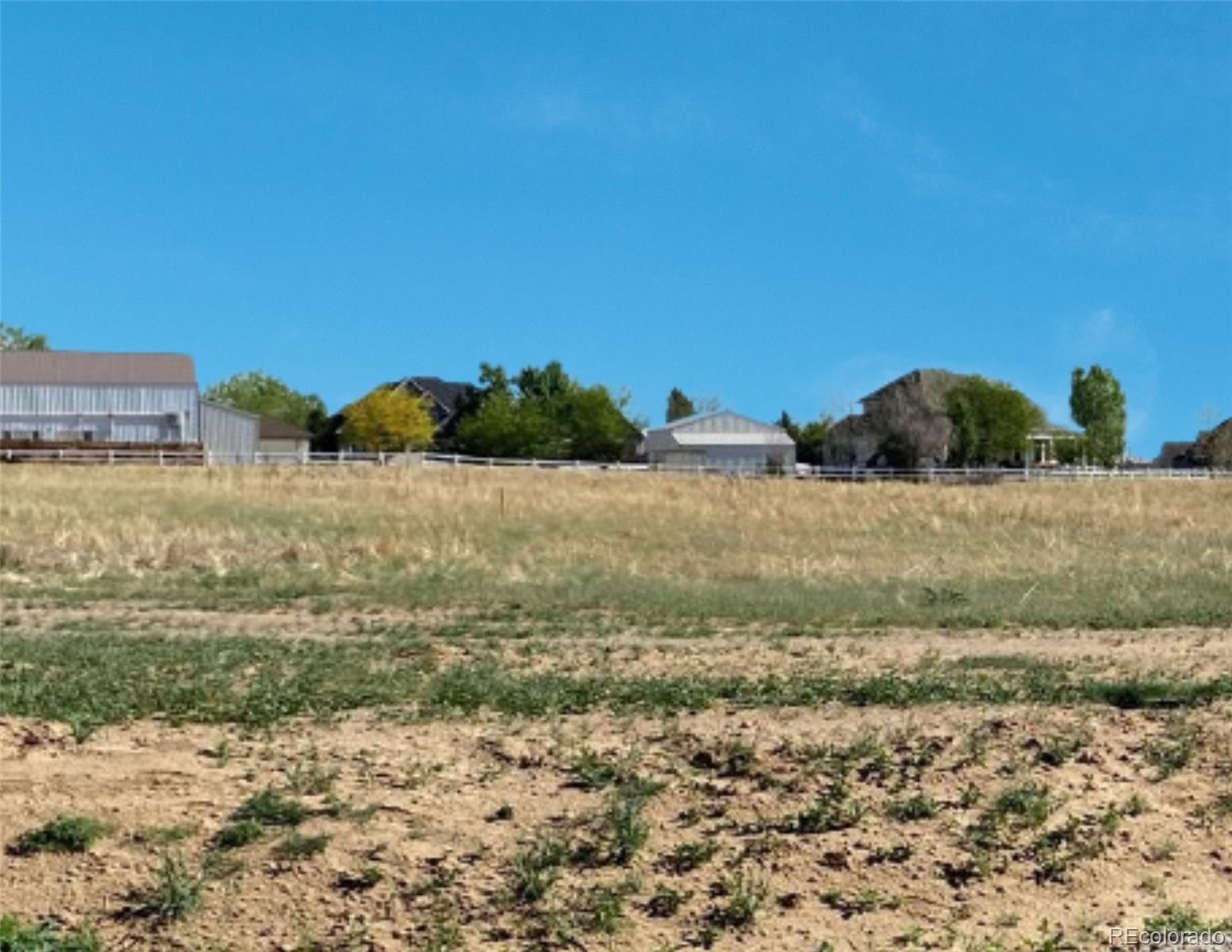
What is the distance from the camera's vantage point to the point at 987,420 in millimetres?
99812

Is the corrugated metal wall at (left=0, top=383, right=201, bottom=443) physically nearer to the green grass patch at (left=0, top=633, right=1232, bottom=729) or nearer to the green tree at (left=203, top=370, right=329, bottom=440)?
the green tree at (left=203, top=370, right=329, bottom=440)

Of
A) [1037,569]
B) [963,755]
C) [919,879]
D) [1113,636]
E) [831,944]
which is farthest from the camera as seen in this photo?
[1037,569]

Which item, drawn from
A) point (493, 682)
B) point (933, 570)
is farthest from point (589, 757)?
point (933, 570)

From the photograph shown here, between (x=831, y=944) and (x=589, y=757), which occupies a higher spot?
(x=589, y=757)

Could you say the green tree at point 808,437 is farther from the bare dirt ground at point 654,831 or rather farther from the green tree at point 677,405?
the bare dirt ground at point 654,831

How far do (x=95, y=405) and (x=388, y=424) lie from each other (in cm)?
2119

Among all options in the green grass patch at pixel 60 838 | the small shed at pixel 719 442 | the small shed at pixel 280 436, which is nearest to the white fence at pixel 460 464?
the small shed at pixel 280 436

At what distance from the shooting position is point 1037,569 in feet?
82.5

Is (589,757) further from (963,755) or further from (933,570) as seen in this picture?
(933,570)

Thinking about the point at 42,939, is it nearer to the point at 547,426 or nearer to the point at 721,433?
the point at 547,426

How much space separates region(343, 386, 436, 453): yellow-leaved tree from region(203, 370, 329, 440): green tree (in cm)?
1861

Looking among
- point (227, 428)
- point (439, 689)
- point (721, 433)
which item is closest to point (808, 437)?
point (721, 433)

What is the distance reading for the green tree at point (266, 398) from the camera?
128625 mm

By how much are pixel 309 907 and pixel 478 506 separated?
101ft
